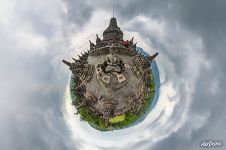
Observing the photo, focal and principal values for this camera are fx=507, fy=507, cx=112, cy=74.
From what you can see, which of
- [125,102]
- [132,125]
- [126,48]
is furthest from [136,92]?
[132,125]

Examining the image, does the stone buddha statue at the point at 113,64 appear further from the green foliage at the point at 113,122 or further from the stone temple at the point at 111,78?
the green foliage at the point at 113,122

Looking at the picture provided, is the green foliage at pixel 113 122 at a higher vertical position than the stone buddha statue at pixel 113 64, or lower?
higher

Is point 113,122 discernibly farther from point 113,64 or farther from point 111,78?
point 113,64

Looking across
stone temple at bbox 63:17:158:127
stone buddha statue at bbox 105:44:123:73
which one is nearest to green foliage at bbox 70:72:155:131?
stone temple at bbox 63:17:158:127

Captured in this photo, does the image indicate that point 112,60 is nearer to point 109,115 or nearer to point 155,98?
point 109,115

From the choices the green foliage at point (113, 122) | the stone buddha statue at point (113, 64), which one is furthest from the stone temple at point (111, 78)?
the green foliage at point (113, 122)

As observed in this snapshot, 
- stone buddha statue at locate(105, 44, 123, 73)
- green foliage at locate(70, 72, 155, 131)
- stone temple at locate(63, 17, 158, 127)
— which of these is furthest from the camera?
green foliage at locate(70, 72, 155, 131)

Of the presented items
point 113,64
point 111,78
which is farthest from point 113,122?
point 113,64

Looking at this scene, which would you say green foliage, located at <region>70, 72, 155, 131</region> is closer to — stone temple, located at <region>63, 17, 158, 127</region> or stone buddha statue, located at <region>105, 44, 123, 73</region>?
stone temple, located at <region>63, 17, 158, 127</region>

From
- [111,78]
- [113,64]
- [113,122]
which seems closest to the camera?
[113,64]
